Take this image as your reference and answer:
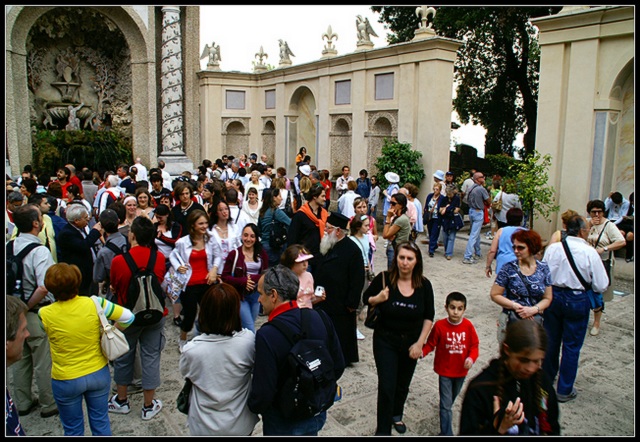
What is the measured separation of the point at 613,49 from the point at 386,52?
6429 mm

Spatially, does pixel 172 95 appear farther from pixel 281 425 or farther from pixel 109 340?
pixel 281 425

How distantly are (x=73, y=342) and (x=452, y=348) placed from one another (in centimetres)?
301

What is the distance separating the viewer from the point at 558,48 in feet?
36.7

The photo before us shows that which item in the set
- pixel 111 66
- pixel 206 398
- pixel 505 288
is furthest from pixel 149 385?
pixel 111 66

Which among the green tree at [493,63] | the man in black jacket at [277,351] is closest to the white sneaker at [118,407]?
the man in black jacket at [277,351]

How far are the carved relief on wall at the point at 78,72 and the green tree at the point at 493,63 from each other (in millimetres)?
13156

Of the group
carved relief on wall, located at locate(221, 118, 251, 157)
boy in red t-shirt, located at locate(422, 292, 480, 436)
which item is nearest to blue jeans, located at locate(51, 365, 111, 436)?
boy in red t-shirt, located at locate(422, 292, 480, 436)

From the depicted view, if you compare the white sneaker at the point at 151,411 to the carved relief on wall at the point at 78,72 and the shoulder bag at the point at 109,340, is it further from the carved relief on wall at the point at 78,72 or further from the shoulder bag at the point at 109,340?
the carved relief on wall at the point at 78,72

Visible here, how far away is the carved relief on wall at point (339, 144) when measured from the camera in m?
18.1

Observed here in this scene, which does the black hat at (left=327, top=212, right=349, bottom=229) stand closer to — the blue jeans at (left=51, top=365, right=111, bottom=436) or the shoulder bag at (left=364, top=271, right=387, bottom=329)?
the shoulder bag at (left=364, top=271, right=387, bottom=329)

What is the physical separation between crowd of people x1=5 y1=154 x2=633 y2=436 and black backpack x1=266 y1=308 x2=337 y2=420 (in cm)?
6

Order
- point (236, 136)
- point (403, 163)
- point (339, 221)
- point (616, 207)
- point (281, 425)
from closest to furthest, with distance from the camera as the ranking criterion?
point (281, 425), point (339, 221), point (616, 207), point (403, 163), point (236, 136)

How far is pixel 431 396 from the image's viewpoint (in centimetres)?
542

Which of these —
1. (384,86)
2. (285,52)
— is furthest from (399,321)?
(285,52)
